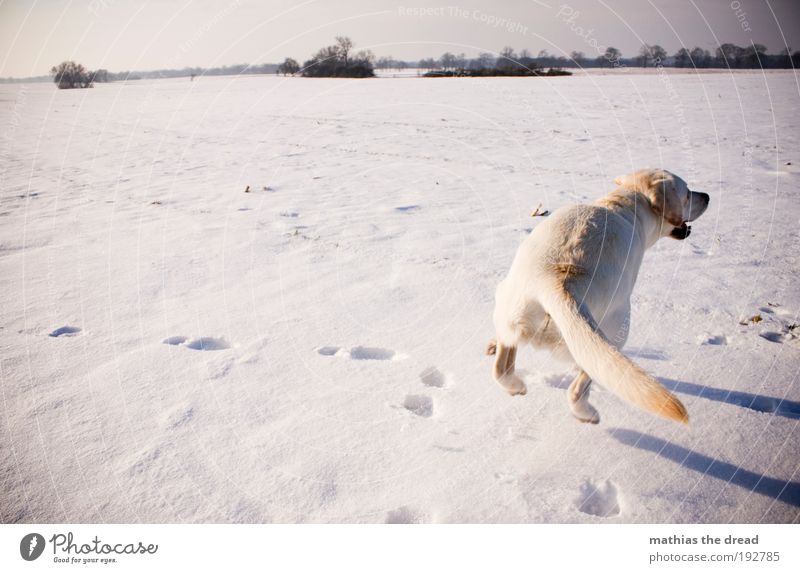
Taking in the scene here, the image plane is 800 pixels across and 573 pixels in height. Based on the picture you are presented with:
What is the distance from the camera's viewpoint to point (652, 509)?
2148 millimetres

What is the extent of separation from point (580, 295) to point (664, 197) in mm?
1543

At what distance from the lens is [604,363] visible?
177 centimetres

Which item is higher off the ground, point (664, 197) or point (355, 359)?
point (664, 197)

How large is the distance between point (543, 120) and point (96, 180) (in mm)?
12025

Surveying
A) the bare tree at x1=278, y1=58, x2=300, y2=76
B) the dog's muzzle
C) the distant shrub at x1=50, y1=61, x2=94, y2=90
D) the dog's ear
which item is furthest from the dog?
the distant shrub at x1=50, y1=61, x2=94, y2=90

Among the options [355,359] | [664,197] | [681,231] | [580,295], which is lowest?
[355,359]

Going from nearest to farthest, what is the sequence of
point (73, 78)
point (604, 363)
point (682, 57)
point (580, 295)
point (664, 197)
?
point (604, 363) < point (580, 295) < point (664, 197) < point (682, 57) < point (73, 78)

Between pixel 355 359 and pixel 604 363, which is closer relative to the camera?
pixel 604 363

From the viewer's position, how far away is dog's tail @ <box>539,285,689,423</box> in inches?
61.6

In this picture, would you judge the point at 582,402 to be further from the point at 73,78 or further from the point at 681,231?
the point at 73,78

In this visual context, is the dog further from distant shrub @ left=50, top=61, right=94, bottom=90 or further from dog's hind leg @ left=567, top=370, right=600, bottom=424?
distant shrub @ left=50, top=61, right=94, bottom=90

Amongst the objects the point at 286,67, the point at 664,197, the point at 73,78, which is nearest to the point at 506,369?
the point at 664,197

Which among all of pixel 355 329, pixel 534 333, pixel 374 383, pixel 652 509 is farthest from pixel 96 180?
pixel 652 509

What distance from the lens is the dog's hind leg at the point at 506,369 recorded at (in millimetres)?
2656
